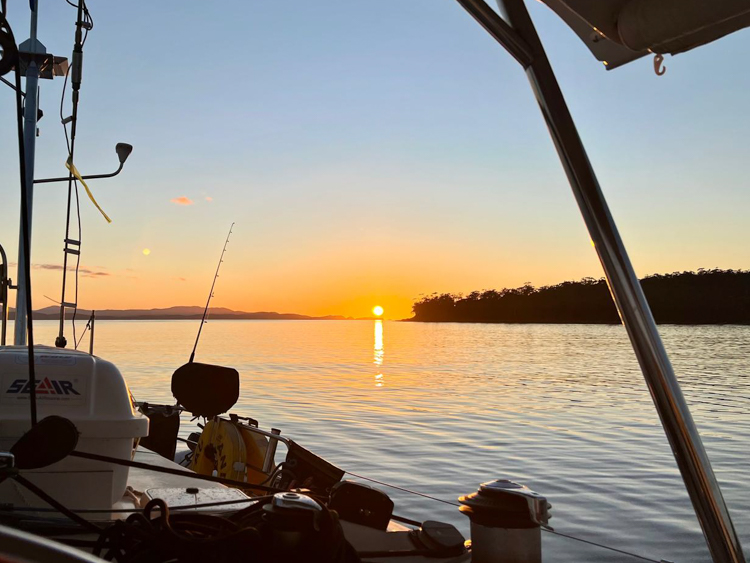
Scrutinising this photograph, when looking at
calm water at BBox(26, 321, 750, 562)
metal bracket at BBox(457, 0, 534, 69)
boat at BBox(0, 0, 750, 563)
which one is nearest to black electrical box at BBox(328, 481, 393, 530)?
boat at BBox(0, 0, 750, 563)

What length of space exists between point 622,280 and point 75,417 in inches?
87.8

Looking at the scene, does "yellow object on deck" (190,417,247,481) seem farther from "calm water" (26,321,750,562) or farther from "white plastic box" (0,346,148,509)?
"calm water" (26,321,750,562)

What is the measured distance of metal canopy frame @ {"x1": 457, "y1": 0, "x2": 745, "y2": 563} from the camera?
5.26ft

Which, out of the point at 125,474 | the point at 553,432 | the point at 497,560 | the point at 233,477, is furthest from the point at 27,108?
the point at 553,432

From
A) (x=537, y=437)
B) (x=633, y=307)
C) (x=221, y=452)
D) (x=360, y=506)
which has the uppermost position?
(x=633, y=307)

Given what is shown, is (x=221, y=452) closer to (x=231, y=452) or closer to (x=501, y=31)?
(x=231, y=452)

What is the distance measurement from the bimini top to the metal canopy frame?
140 millimetres

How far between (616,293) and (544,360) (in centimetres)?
4879

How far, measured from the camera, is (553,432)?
17047 mm

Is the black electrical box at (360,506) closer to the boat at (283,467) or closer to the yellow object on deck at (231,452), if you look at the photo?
the boat at (283,467)

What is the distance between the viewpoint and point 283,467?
13.5ft

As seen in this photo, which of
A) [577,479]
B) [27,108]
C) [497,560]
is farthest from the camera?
[577,479]

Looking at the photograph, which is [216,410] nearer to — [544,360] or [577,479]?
[577,479]

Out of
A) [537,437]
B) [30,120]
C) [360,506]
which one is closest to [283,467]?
[360,506]
